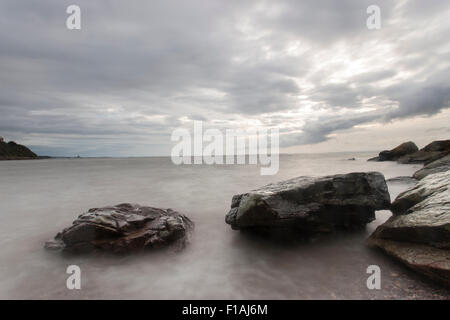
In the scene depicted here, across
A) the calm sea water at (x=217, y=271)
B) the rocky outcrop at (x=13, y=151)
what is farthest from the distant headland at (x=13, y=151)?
the calm sea water at (x=217, y=271)

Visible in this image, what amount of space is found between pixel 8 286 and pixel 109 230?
2.04 meters

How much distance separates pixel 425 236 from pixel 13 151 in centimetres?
16628

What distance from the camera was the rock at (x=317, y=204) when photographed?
19.3ft

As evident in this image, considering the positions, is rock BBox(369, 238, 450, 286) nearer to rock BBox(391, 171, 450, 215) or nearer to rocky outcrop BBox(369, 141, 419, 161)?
rock BBox(391, 171, 450, 215)

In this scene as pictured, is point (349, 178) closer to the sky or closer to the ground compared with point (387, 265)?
closer to the sky

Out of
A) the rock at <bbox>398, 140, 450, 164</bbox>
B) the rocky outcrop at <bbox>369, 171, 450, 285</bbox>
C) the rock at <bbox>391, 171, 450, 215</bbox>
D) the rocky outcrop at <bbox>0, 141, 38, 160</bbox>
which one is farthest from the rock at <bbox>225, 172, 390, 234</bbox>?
the rocky outcrop at <bbox>0, 141, 38, 160</bbox>

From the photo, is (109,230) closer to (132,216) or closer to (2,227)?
(132,216)

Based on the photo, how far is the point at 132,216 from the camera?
21.7 feet

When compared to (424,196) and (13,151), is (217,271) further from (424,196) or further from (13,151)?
(13,151)

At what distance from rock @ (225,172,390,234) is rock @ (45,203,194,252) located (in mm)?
1904

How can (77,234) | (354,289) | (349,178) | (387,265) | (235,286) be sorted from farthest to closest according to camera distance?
(349,178) < (77,234) < (387,265) < (235,286) < (354,289)

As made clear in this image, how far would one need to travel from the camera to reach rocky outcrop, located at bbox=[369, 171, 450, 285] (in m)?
4.02

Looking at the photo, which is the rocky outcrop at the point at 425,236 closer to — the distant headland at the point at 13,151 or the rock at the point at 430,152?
the rock at the point at 430,152
